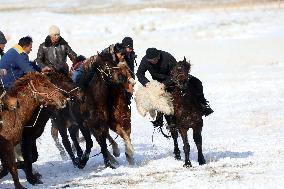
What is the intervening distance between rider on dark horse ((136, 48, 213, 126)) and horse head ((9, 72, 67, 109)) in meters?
2.30

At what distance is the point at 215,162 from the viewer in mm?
13016

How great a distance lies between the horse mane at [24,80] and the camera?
11391 mm

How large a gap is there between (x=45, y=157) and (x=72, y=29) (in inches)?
1352

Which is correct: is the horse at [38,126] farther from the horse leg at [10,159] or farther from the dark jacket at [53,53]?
the dark jacket at [53,53]

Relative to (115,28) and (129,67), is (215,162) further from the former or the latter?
(115,28)

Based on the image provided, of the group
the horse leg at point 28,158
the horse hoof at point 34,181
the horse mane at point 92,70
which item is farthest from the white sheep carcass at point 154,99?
the horse hoof at point 34,181

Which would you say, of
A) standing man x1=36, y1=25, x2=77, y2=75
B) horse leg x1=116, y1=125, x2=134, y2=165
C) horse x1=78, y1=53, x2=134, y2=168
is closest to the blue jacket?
horse x1=78, y1=53, x2=134, y2=168

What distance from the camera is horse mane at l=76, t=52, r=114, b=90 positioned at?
1316 centimetres

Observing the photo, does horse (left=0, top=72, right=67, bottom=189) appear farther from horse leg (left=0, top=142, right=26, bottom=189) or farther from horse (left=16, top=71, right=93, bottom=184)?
horse (left=16, top=71, right=93, bottom=184)

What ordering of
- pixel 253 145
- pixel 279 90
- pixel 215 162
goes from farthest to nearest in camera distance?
pixel 279 90
pixel 253 145
pixel 215 162

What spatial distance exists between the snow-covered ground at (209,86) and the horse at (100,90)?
81cm

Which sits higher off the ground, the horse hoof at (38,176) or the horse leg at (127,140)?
the horse leg at (127,140)

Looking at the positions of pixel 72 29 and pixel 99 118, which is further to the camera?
pixel 72 29

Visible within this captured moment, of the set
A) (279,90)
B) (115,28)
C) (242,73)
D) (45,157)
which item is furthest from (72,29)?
(45,157)
